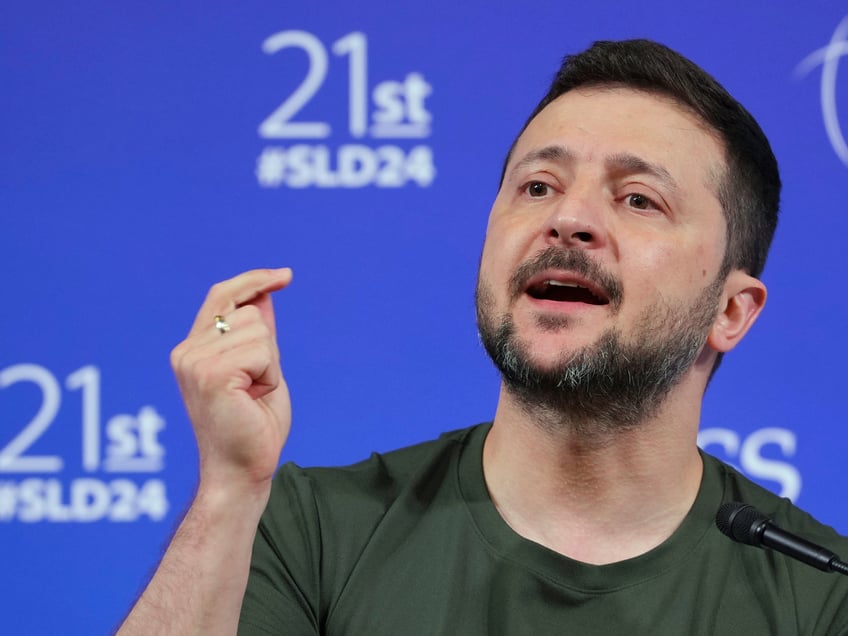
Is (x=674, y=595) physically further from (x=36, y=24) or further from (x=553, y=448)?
(x=36, y=24)

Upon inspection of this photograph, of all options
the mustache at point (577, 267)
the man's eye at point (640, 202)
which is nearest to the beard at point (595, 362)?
the mustache at point (577, 267)

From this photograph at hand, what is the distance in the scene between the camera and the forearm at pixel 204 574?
130cm

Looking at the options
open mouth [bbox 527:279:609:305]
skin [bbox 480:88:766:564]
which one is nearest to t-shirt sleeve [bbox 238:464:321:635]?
skin [bbox 480:88:766:564]

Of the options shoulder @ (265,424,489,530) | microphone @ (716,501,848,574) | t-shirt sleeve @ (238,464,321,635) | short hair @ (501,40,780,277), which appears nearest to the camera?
microphone @ (716,501,848,574)

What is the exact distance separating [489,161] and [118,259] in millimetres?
680

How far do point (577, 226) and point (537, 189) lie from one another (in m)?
0.14

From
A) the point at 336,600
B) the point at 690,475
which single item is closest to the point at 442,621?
the point at 336,600

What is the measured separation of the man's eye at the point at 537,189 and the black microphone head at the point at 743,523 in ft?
1.62

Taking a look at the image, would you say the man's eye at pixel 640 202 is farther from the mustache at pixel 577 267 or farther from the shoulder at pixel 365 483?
the shoulder at pixel 365 483

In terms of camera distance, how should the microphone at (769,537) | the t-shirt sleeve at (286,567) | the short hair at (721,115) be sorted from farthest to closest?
the short hair at (721,115) → the t-shirt sleeve at (286,567) → the microphone at (769,537)

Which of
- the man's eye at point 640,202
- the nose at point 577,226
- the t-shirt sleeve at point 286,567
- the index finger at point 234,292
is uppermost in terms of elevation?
the man's eye at point 640,202

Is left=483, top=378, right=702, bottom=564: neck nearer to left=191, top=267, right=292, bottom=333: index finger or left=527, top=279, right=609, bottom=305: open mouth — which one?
left=527, top=279, right=609, bottom=305: open mouth

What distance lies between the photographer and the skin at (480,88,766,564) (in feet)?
4.99

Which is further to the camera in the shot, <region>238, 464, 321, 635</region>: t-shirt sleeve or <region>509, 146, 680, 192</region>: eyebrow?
<region>509, 146, 680, 192</region>: eyebrow
